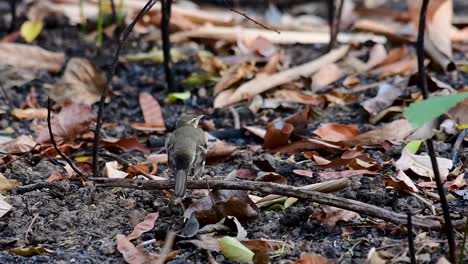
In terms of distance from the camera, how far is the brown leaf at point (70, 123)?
542cm

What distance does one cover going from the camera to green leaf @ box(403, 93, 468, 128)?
253 cm

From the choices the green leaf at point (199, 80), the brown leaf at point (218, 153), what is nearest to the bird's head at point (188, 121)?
the brown leaf at point (218, 153)

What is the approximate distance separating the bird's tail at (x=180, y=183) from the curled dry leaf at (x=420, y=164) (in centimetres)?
111

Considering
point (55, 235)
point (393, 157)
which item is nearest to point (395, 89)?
point (393, 157)

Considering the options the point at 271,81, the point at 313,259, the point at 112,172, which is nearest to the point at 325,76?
the point at 271,81

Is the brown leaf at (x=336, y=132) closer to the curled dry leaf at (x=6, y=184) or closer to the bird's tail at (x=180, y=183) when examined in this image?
the bird's tail at (x=180, y=183)

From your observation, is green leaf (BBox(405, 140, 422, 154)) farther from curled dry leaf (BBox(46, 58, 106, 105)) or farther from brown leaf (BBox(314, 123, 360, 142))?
curled dry leaf (BBox(46, 58, 106, 105))

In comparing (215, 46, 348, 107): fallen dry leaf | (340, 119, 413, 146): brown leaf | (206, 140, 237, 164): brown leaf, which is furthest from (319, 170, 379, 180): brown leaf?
(215, 46, 348, 107): fallen dry leaf

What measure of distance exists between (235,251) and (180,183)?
1.90 ft

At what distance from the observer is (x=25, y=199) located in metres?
4.09

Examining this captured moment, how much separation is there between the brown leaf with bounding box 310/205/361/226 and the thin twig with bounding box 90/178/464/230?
127 millimetres

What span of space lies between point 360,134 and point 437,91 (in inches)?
39.6

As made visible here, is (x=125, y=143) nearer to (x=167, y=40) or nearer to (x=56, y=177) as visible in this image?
(x=56, y=177)

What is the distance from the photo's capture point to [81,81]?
6508 millimetres
